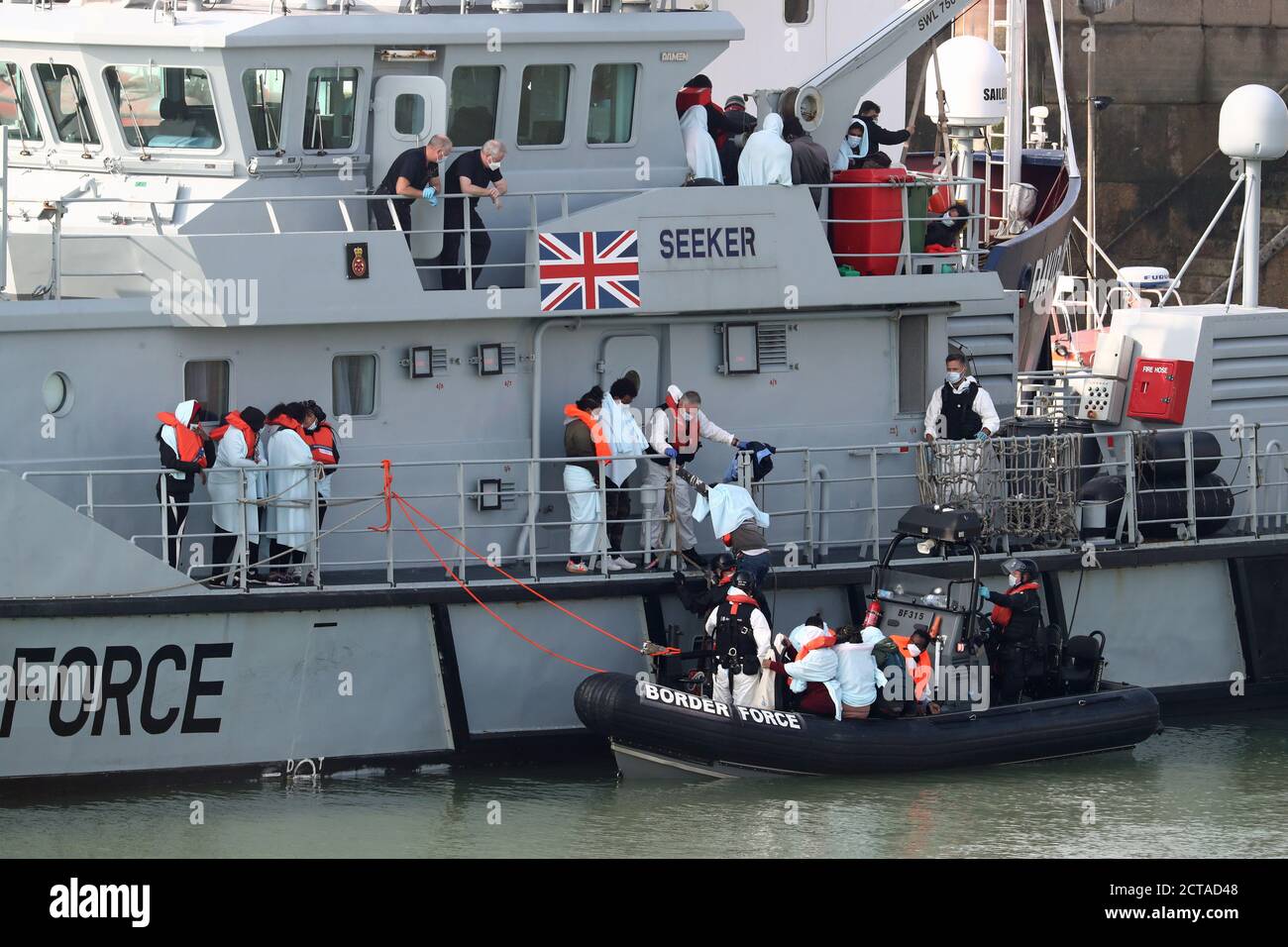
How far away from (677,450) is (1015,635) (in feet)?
8.74

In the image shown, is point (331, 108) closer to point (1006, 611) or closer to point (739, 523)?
point (739, 523)

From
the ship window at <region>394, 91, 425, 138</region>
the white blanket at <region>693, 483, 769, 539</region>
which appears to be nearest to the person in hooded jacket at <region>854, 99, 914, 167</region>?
the white blanket at <region>693, 483, 769, 539</region>

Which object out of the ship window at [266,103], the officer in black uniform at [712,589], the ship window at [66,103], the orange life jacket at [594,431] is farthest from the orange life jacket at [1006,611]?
the ship window at [66,103]

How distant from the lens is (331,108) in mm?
14258

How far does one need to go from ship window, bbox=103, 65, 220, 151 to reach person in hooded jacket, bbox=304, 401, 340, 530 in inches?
81.9

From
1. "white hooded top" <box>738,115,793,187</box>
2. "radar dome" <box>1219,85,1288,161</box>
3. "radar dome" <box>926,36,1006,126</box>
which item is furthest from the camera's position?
"radar dome" <box>926,36,1006,126</box>

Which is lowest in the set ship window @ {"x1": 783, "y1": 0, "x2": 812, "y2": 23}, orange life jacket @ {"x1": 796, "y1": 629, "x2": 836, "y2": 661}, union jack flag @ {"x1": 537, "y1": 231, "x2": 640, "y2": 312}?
orange life jacket @ {"x1": 796, "y1": 629, "x2": 836, "y2": 661}

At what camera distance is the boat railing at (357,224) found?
1355 centimetres

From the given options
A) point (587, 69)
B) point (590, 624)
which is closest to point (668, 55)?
point (587, 69)

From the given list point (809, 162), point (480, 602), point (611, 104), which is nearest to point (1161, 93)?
point (809, 162)

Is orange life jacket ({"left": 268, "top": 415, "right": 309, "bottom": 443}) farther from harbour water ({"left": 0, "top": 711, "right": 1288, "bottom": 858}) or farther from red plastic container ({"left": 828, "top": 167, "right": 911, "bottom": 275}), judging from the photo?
red plastic container ({"left": 828, "top": 167, "right": 911, "bottom": 275})

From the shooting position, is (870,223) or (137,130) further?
(870,223)

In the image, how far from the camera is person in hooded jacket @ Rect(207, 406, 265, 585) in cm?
1346

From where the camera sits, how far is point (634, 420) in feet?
47.1
